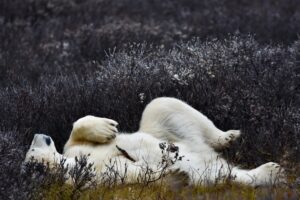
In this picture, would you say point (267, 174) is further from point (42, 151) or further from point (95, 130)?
point (42, 151)

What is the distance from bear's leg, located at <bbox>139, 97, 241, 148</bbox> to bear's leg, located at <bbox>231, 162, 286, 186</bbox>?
0.48 meters

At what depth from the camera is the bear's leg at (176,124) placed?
546 cm

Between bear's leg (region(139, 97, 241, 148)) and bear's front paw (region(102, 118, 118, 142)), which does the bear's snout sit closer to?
→ bear's front paw (region(102, 118, 118, 142))

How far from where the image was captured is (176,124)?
5.46 metres

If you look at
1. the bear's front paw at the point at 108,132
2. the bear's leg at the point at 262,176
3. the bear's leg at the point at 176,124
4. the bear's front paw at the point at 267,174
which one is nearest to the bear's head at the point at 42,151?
the bear's front paw at the point at 108,132

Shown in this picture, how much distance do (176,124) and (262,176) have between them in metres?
0.78

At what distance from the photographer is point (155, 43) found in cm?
1157

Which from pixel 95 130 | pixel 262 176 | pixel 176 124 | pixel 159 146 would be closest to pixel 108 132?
pixel 95 130

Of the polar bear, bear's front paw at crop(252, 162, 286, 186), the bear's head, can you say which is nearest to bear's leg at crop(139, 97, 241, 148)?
the polar bear

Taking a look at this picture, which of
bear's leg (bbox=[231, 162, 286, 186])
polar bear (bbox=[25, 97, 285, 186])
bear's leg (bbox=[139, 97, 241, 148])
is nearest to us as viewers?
bear's leg (bbox=[231, 162, 286, 186])

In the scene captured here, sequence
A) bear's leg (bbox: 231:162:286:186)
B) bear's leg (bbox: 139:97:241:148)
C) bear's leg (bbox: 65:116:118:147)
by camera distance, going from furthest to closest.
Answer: bear's leg (bbox: 139:97:241:148)
bear's leg (bbox: 65:116:118:147)
bear's leg (bbox: 231:162:286:186)

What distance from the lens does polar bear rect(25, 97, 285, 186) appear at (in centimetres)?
494

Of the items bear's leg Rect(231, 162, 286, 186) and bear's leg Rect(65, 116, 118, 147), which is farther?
bear's leg Rect(65, 116, 118, 147)

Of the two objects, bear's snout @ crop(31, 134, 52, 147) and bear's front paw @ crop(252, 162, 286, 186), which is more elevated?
bear's snout @ crop(31, 134, 52, 147)
